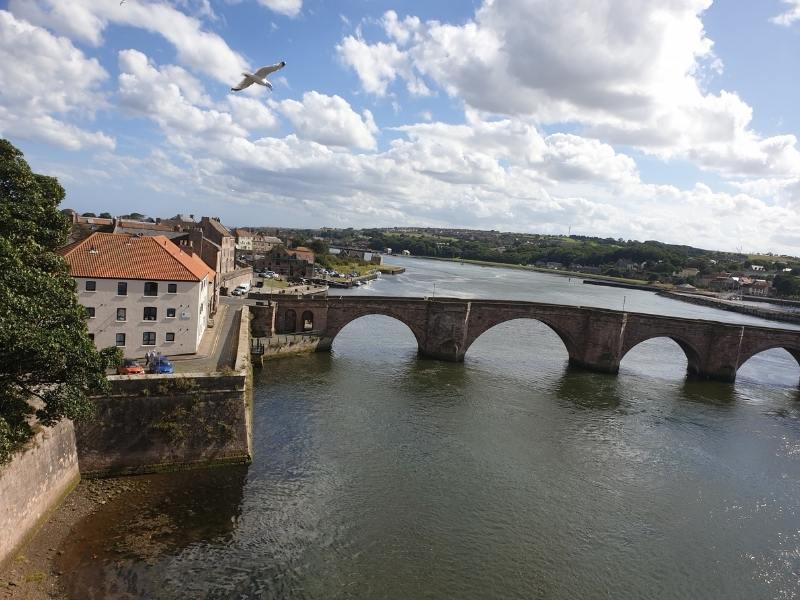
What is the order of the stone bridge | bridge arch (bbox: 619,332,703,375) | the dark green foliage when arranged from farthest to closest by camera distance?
1. the dark green foliage
2. bridge arch (bbox: 619,332,703,375)
3. the stone bridge

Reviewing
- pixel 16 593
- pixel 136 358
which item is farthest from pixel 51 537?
pixel 136 358

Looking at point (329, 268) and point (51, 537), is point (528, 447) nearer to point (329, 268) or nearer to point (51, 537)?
point (51, 537)

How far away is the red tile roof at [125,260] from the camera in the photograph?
103ft

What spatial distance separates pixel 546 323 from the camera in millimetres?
51094

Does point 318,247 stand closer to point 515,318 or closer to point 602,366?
point 515,318

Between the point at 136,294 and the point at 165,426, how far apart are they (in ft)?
38.1

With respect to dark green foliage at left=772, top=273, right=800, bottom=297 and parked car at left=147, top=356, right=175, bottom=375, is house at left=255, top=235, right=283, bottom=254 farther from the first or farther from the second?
dark green foliage at left=772, top=273, right=800, bottom=297

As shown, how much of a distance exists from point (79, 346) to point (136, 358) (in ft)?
51.8

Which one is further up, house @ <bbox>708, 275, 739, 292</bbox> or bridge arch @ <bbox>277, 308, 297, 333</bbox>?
house @ <bbox>708, 275, 739, 292</bbox>

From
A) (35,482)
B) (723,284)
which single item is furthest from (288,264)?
(723,284)

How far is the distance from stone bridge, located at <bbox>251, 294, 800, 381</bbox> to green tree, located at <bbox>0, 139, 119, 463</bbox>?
96.0ft

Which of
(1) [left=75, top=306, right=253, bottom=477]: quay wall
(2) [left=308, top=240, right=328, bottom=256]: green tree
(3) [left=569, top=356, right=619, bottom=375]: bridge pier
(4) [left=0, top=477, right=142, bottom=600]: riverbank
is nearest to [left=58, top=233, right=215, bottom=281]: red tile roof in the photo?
(1) [left=75, top=306, right=253, bottom=477]: quay wall

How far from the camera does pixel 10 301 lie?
50.0 feet

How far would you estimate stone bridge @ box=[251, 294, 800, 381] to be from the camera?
1924 inches
